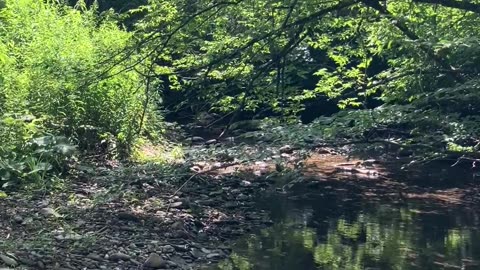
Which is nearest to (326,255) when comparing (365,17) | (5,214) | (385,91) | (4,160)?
(385,91)

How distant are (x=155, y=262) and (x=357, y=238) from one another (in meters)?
2.25

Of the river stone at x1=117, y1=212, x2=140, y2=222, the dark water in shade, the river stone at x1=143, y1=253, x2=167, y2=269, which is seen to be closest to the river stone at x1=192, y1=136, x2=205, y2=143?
the dark water in shade

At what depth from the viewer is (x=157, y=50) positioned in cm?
685

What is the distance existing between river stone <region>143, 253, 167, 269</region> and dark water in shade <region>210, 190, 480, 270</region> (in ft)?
1.51

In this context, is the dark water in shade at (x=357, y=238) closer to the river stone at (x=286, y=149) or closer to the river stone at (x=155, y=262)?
the river stone at (x=155, y=262)

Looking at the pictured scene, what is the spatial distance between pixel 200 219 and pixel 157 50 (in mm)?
1681

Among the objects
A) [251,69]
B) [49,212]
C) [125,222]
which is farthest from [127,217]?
[251,69]

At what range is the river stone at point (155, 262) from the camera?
5312 millimetres

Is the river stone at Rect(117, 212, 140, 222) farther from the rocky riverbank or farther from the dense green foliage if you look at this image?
the dense green foliage

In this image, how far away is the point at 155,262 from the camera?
5348 mm

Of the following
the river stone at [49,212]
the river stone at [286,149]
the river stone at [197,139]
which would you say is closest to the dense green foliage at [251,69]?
the river stone at [286,149]

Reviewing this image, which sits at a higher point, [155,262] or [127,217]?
[127,217]

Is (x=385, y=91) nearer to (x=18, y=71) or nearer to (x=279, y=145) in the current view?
(x=279, y=145)

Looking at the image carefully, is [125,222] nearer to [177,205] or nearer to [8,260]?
[177,205]
